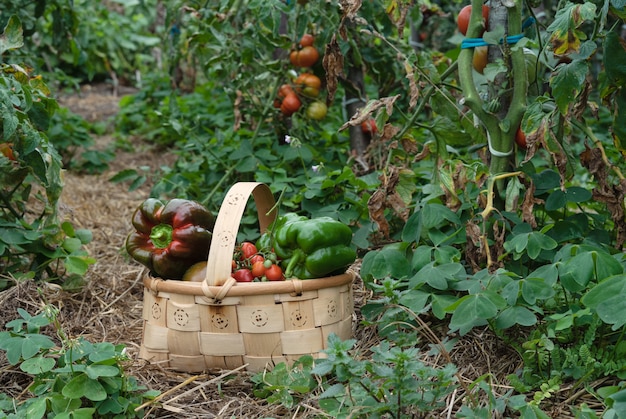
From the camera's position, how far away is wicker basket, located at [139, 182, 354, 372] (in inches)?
73.2

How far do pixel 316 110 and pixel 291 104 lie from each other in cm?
12

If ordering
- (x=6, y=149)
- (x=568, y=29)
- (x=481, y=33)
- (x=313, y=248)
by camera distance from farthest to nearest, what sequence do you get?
(x=6, y=149), (x=481, y=33), (x=313, y=248), (x=568, y=29)

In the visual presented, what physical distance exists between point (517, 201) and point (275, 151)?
145 cm

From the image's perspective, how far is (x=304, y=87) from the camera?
3139 millimetres

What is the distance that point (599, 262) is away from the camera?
166cm

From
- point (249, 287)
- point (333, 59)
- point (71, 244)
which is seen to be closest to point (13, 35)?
point (71, 244)

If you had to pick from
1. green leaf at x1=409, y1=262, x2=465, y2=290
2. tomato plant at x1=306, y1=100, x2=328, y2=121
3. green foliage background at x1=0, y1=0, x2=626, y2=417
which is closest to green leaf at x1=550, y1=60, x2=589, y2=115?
green foliage background at x1=0, y1=0, x2=626, y2=417

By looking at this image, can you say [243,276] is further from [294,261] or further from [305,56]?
[305,56]

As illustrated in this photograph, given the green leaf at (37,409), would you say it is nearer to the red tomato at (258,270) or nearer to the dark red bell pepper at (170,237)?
the dark red bell pepper at (170,237)

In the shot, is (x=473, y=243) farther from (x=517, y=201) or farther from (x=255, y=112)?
(x=255, y=112)

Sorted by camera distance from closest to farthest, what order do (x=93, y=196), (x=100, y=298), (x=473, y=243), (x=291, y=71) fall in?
(x=473, y=243) → (x=100, y=298) → (x=291, y=71) → (x=93, y=196)

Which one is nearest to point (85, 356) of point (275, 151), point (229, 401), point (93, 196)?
point (229, 401)

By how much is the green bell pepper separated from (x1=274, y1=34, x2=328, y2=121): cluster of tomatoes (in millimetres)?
1161

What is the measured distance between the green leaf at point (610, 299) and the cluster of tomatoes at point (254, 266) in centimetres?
85
